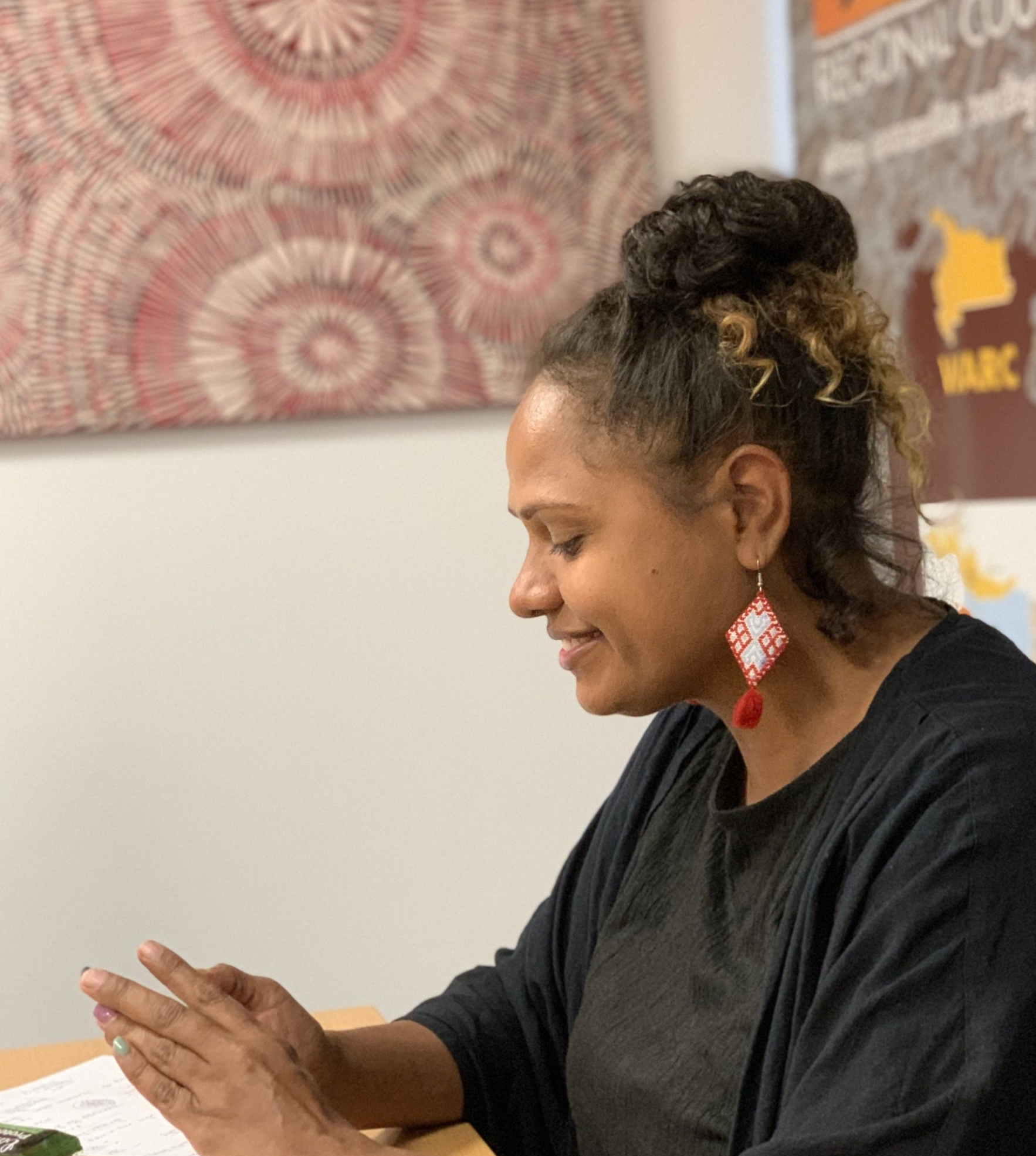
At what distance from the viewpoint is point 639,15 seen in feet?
8.19

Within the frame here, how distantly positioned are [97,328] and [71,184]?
211mm

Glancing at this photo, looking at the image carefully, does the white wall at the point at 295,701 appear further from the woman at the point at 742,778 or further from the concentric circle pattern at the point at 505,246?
the woman at the point at 742,778

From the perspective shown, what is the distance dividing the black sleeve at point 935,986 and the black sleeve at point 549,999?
424 millimetres

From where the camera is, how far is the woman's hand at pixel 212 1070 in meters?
1.08

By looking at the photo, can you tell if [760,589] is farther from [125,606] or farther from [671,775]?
[125,606]

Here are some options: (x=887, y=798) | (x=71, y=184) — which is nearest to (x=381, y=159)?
(x=71, y=184)

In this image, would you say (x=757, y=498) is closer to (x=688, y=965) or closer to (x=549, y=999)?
(x=688, y=965)

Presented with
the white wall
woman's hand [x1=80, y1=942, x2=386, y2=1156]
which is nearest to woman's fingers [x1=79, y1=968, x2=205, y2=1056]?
woman's hand [x1=80, y1=942, x2=386, y2=1156]

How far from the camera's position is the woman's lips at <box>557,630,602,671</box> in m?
1.31

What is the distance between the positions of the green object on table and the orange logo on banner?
1.87 meters

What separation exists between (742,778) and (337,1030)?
1.49 ft

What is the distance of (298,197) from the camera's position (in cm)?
237

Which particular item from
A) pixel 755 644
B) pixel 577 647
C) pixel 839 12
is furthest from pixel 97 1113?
pixel 839 12

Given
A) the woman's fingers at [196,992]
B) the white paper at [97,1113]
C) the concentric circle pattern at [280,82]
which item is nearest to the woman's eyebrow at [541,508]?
the woman's fingers at [196,992]
